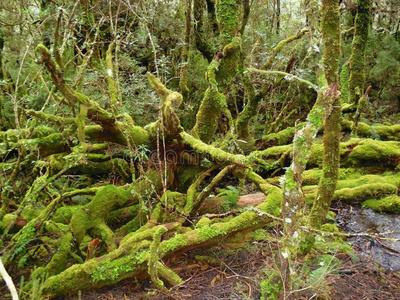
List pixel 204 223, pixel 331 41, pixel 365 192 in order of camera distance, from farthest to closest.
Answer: pixel 365 192
pixel 204 223
pixel 331 41

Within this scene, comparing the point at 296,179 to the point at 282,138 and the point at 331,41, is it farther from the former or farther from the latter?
the point at 282,138

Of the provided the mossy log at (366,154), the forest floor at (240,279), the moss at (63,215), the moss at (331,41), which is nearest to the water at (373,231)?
the forest floor at (240,279)

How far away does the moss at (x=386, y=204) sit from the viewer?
205 inches

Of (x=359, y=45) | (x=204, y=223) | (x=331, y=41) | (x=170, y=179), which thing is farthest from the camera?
(x=359, y=45)

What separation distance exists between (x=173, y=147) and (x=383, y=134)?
6.53 m

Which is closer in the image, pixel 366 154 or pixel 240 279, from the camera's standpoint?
pixel 240 279

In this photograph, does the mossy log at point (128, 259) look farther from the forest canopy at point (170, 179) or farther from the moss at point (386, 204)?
the moss at point (386, 204)

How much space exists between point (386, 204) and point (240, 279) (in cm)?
327

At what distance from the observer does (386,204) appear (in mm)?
5258

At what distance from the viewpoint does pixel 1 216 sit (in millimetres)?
4461

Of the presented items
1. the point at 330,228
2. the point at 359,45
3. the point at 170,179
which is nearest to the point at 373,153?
the point at 330,228

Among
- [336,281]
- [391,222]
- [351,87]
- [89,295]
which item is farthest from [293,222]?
[351,87]

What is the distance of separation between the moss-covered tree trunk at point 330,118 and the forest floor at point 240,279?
76 centimetres

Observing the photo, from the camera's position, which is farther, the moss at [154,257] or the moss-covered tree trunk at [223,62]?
the moss-covered tree trunk at [223,62]
